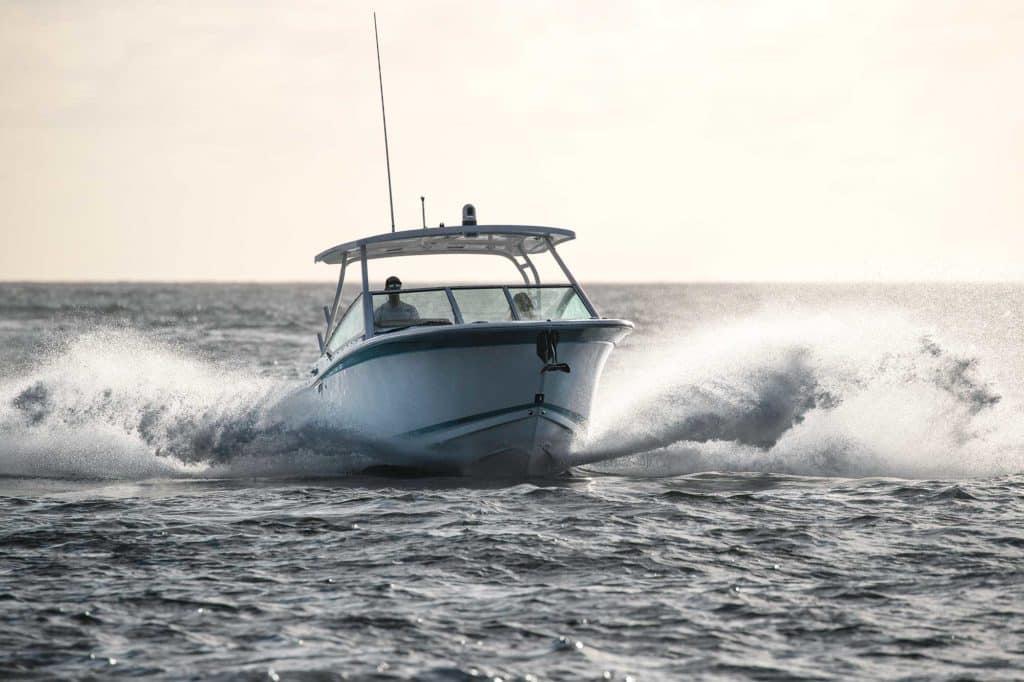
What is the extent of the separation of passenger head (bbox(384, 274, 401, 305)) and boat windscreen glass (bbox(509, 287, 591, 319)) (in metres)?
1.29

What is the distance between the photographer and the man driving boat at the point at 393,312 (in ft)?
44.3

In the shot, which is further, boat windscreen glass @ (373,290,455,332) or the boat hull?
boat windscreen glass @ (373,290,455,332)

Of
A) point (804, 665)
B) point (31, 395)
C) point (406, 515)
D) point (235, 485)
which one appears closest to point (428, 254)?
point (235, 485)

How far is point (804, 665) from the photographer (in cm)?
650

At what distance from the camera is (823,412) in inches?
589

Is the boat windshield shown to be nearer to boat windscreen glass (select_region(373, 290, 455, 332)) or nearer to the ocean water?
boat windscreen glass (select_region(373, 290, 455, 332))

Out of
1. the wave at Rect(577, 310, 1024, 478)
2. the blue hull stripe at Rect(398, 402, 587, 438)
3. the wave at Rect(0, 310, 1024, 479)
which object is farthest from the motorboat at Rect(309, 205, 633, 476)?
the wave at Rect(577, 310, 1024, 478)

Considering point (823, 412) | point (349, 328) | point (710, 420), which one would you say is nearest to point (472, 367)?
point (349, 328)

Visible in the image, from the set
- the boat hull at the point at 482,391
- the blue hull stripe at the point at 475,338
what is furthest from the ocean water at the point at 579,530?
the blue hull stripe at the point at 475,338

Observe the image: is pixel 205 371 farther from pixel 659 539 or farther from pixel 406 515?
pixel 659 539

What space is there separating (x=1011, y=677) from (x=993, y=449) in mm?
7995

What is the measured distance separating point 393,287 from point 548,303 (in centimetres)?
178

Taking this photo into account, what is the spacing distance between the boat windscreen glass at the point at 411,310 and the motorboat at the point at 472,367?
0.4 inches

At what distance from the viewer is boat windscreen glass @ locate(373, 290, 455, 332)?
529 inches
